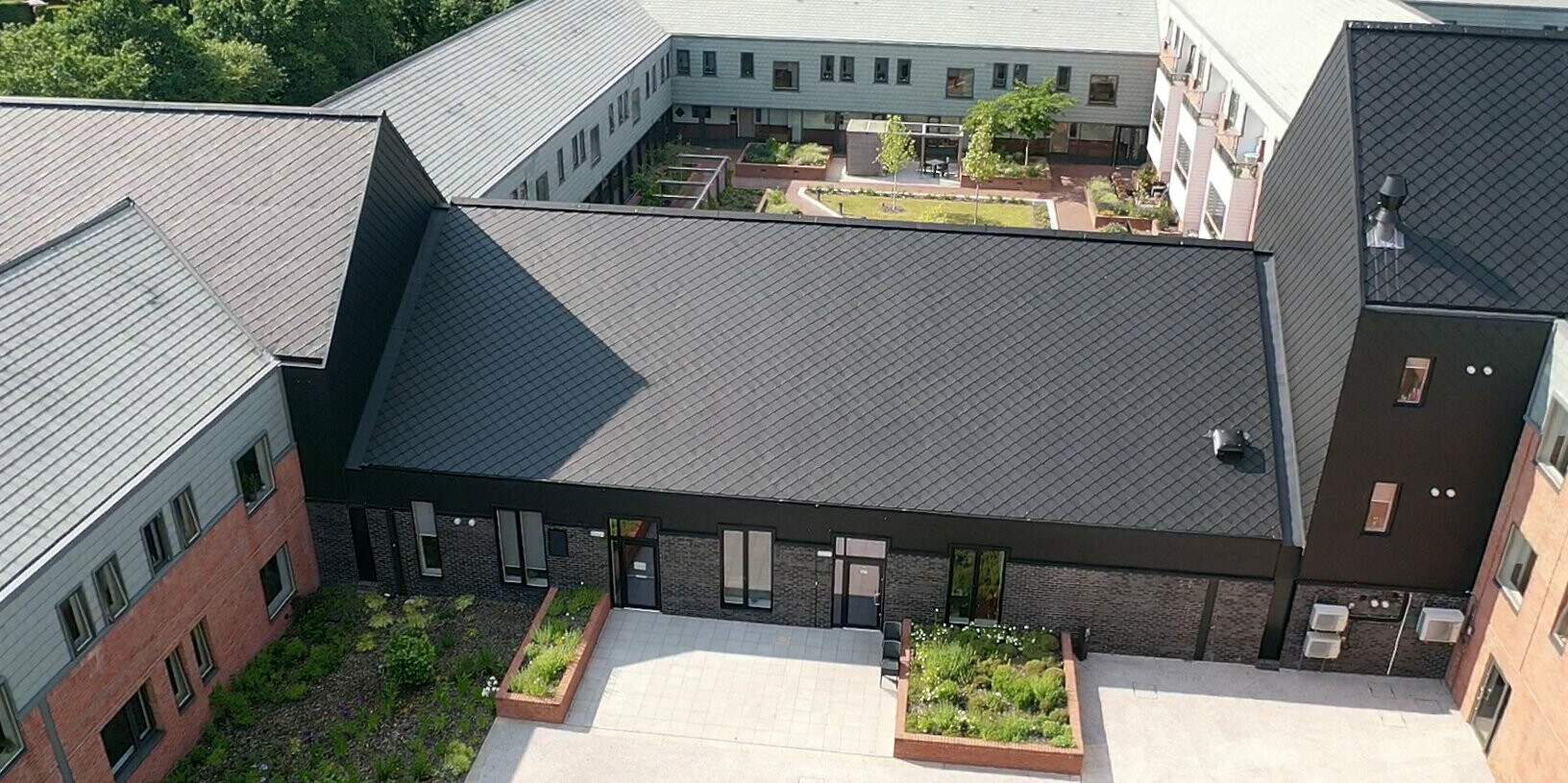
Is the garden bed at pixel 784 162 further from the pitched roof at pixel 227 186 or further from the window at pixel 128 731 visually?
the window at pixel 128 731

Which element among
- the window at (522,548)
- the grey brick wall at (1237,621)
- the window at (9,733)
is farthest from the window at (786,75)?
the window at (9,733)

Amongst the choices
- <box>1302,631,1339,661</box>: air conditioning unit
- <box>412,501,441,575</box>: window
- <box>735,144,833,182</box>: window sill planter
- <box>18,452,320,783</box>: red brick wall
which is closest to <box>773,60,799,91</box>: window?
<box>735,144,833,182</box>: window sill planter

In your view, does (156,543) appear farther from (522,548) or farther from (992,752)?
(992,752)

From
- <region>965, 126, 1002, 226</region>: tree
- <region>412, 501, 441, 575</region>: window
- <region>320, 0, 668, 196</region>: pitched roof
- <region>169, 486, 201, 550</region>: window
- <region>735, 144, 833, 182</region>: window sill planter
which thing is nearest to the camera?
<region>169, 486, 201, 550</region>: window

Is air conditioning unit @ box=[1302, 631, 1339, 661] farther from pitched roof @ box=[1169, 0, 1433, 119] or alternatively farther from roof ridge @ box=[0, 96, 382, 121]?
roof ridge @ box=[0, 96, 382, 121]

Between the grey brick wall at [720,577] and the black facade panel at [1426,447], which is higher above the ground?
the black facade panel at [1426,447]

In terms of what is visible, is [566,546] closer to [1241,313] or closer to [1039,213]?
[1241,313]
